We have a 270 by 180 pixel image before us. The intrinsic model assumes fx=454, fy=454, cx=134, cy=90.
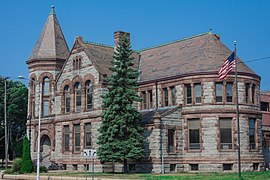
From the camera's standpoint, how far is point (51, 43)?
2224 inches

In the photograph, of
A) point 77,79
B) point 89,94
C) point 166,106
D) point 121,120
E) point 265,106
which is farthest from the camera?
point 265,106

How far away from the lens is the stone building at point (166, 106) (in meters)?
42.3

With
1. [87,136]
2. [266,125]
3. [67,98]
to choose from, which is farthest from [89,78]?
[266,125]

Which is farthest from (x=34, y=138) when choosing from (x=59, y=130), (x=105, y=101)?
(x=105, y=101)

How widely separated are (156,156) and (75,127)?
11914 mm

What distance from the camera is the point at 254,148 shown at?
1732 inches

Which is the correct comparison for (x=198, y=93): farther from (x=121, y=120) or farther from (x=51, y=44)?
(x=51, y=44)

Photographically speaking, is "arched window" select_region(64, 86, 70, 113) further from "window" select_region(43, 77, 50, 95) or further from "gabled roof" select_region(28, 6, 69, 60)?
"gabled roof" select_region(28, 6, 69, 60)

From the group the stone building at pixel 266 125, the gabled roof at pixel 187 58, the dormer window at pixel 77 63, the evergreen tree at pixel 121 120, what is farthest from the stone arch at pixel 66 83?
the stone building at pixel 266 125

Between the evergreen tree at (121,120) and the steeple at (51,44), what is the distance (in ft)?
53.2

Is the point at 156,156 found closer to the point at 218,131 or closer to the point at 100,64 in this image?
the point at 218,131

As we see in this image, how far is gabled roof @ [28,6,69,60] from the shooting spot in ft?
182

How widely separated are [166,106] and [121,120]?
7.52m

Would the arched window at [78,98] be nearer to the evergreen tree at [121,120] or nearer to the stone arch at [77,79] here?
the stone arch at [77,79]
